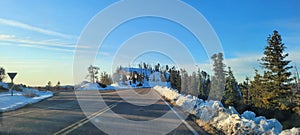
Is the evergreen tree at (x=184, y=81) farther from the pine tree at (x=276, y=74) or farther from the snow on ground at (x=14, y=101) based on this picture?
the snow on ground at (x=14, y=101)

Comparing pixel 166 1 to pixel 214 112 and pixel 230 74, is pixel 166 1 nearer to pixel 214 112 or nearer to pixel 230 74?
pixel 214 112

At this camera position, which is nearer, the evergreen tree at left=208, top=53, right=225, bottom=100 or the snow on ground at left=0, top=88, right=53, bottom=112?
the snow on ground at left=0, top=88, right=53, bottom=112

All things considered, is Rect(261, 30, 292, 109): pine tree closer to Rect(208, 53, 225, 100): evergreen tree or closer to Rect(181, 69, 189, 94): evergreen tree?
Rect(208, 53, 225, 100): evergreen tree

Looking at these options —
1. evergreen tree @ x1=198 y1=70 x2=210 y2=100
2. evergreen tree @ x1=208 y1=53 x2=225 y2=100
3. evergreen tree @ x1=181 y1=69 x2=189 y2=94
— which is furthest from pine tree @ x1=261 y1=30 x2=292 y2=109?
evergreen tree @ x1=181 y1=69 x2=189 y2=94

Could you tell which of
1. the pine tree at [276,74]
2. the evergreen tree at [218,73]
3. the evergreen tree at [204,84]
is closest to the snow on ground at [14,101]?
the pine tree at [276,74]

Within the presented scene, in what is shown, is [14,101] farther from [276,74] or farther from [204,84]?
[204,84]

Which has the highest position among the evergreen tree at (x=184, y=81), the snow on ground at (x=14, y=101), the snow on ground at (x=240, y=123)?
the evergreen tree at (x=184, y=81)

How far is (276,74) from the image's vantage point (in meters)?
37.2

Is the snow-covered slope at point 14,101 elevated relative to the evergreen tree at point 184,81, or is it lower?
lower

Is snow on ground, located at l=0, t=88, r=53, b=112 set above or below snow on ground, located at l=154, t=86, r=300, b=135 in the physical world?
above

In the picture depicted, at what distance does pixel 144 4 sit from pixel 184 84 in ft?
245

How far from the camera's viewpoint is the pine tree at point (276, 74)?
35625mm

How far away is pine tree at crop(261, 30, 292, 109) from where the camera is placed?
35625 millimetres

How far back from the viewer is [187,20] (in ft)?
73.1
